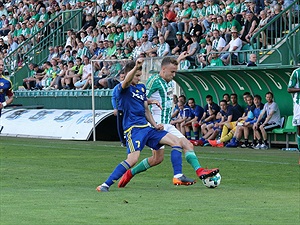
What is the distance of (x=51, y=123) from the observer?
3038cm

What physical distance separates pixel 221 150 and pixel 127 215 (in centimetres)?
1375

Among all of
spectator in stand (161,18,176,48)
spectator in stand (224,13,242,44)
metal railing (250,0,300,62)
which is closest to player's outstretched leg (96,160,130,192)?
metal railing (250,0,300,62)

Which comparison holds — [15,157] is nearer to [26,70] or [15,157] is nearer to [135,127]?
[135,127]

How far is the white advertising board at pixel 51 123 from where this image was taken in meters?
28.6

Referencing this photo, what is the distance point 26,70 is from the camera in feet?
131

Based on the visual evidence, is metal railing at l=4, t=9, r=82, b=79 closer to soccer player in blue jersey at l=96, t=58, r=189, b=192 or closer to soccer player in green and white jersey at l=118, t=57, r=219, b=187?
soccer player in green and white jersey at l=118, t=57, r=219, b=187

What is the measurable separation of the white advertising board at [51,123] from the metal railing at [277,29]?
5.37 meters

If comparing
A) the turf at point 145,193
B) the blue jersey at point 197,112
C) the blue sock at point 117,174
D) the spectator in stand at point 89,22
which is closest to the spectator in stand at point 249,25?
the blue jersey at point 197,112

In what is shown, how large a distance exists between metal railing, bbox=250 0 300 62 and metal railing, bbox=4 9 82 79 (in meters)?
15.2

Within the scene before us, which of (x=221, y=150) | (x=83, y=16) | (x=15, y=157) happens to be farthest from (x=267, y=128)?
(x=83, y=16)

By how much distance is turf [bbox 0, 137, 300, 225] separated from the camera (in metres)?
9.73

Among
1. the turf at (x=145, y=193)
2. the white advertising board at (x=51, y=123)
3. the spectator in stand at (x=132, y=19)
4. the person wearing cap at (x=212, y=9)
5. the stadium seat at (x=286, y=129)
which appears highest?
the person wearing cap at (x=212, y=9)

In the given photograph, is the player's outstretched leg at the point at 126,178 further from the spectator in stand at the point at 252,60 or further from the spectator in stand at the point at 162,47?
the spectator in stand at the point at 162,47

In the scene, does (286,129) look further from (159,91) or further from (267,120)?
(159,91)
